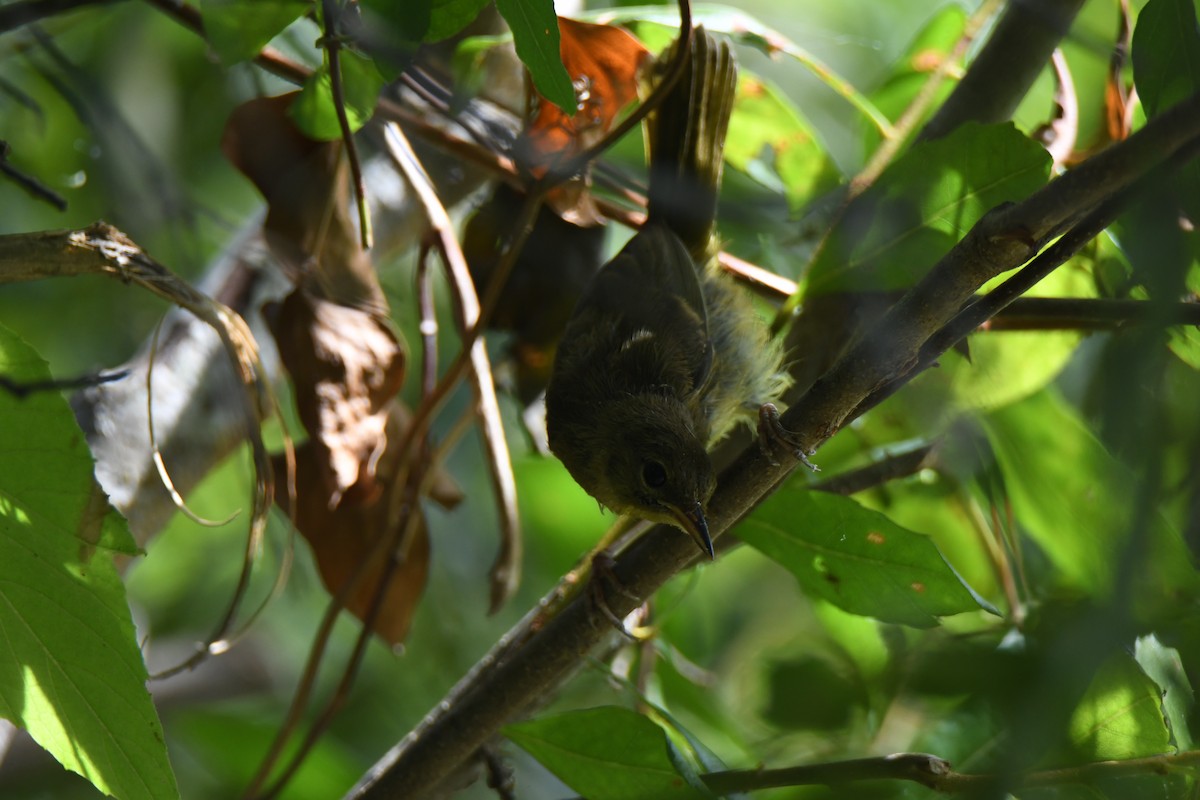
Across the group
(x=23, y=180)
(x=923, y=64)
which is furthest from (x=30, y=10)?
(x=923, y=64)

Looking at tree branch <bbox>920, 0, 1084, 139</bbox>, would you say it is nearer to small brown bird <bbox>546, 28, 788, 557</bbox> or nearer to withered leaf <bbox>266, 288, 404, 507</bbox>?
small brown bird <bbox>546, 28, 788, 557</bbox>

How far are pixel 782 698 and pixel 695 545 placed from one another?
38 centimetres

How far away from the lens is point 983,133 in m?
1.98

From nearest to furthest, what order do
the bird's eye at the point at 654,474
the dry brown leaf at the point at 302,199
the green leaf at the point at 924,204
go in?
1. the green leaf at the point at 924,204
2. the dry brown leaf at the point at 302,199
3. the bird's eye at the point at 654,474

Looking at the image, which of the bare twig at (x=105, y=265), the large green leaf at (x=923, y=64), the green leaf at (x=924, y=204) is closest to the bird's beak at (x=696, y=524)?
the green leaf at (x=924, y=204)

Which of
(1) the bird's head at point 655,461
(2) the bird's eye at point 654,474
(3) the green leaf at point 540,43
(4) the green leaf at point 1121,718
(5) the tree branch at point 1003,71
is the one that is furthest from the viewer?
(2) the bird's eye at point 654,474

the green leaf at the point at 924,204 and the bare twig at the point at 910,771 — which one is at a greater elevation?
the green leaf at the point at 924,204

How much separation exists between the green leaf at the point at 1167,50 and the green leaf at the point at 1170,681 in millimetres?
765

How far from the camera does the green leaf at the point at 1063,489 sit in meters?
1.48

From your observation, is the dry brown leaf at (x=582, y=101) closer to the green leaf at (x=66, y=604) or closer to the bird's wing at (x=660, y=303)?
the bird's wing at (x=660, y=303)

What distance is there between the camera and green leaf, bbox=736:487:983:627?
1.77 metres

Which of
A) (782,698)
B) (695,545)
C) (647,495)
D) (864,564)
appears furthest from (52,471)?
(647,495)

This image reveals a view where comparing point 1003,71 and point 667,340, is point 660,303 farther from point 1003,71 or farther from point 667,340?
point 1003,71

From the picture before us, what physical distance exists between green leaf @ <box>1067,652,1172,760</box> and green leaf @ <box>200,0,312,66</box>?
164cm
